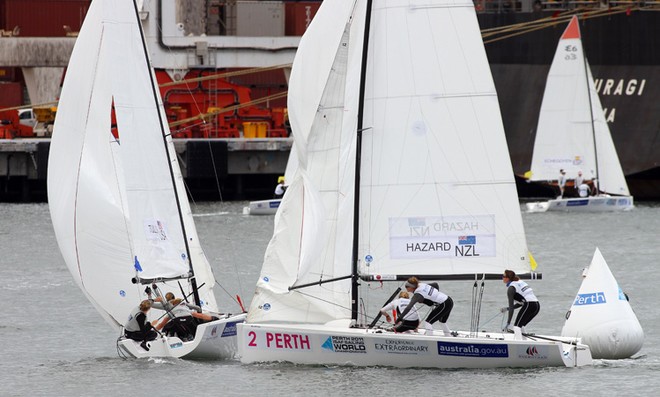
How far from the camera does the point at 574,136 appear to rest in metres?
49.5

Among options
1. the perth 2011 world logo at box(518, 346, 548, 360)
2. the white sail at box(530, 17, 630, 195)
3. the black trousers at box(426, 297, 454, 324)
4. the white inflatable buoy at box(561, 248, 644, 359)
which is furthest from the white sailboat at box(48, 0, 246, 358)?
the white sail at box(530, 17, 630, 195)

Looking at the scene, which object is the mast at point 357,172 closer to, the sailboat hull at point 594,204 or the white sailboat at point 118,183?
the white sailboat at point 118,183

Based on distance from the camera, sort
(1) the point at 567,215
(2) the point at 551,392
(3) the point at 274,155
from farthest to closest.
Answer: (3) the point at 274,155, (1) the point at 567,215, (2) the point at 551,392

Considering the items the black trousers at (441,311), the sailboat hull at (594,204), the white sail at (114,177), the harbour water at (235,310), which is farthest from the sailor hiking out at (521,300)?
the sailboat hull at (594,204)

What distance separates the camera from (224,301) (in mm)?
29219

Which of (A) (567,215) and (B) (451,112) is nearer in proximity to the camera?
(B) (451,112)

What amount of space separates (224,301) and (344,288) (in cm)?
877

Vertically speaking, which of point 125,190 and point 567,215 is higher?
point 125,190

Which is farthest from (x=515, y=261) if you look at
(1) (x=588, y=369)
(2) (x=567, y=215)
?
(2) (x=567, y=215)

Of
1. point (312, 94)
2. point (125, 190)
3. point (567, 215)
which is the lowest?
point (567, 215)

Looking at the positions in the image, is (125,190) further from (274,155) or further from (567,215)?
(274,155)

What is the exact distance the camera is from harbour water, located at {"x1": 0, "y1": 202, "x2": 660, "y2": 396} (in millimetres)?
19812

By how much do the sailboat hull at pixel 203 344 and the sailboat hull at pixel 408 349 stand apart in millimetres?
1354

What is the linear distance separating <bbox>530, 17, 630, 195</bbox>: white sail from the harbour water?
476cm
